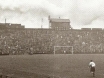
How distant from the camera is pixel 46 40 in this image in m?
76.8

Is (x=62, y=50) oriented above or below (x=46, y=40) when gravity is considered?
below

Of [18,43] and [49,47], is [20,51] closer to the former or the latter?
[18,43]

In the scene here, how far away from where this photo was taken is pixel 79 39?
78250 mm

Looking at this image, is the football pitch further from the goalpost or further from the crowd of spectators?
the crowd of spectators

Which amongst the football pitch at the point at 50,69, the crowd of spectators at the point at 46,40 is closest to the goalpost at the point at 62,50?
the crowd of spectators at the point at 46,40

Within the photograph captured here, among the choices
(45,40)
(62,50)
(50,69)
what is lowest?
(50,69)

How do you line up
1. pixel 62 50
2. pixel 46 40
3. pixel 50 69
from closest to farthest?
pixel 50 69, pixel 62 50, pixel 46 40

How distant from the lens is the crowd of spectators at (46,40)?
246 feet

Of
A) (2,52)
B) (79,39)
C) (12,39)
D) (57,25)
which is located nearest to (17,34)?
(12,39)

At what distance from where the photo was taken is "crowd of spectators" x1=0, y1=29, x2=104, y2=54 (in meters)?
75.1

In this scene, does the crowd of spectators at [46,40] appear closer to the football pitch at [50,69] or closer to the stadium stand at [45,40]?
the stadium stand at [45,40]

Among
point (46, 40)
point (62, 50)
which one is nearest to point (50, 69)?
point (62, 50)

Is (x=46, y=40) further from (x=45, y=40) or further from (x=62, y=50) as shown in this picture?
(x=62, y=50)

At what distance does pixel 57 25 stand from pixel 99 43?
32.5 m
